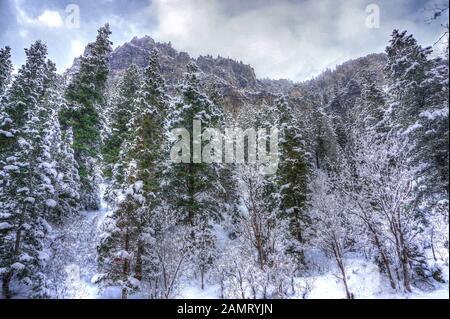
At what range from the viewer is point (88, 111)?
2325 centimetres

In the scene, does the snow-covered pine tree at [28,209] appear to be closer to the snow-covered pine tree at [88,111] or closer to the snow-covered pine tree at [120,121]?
the snow-covered pine tree at [88,111]

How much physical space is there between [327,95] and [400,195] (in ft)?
338

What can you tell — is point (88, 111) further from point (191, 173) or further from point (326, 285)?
point (326, 285)

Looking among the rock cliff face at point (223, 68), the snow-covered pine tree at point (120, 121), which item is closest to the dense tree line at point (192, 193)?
the snow-covered pine tree at point (120, 121)

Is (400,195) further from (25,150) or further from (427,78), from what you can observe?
(25,150)

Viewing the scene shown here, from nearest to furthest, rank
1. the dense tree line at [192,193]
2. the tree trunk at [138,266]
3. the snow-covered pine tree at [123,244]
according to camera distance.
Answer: the dense tree line at [192,193] < the snow-covered pine tree at [123,244] < the tree trunk at [138,266]

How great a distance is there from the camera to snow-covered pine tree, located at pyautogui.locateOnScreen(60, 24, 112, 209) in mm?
22250

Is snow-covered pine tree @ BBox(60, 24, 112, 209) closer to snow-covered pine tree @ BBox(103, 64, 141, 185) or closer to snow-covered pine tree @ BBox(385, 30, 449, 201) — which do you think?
snow-covered pine tree @ BBox(103, 64, 141, 185)

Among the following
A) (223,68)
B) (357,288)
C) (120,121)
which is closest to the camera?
(357,288)

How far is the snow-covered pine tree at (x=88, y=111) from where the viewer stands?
2225cm

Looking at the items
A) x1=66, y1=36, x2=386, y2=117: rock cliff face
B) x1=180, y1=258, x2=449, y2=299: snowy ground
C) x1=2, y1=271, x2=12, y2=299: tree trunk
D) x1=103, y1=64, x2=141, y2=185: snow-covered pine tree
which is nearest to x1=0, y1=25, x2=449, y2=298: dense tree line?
x1=2, y1=271, x2=12, y2=299: tree trunk

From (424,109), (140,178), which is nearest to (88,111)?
(140,178)

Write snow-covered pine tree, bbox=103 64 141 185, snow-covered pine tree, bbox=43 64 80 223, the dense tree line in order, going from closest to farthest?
the dense tree line → snow-covered pine tree, bbox=43 64 80 223 → snow-covered pine tree, bbox=103 64 141 185

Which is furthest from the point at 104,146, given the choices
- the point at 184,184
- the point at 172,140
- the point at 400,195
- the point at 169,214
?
the point at 400,195
